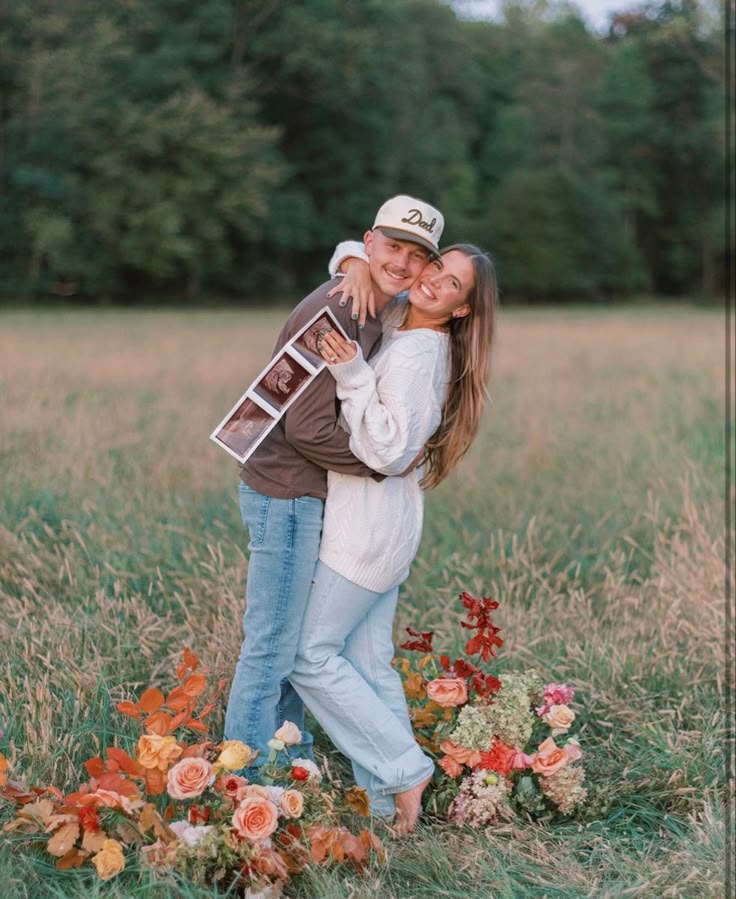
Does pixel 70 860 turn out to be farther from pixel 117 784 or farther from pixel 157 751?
pixel 157 751

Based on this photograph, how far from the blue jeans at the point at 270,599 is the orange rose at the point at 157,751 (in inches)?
15.5

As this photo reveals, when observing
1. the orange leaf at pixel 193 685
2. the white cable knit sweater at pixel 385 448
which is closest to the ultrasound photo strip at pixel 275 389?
the white cable knit sweater at pixel 385 448

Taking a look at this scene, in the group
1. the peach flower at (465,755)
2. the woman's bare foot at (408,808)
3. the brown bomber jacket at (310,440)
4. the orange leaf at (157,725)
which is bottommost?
the woman's bare foot at (408,808)

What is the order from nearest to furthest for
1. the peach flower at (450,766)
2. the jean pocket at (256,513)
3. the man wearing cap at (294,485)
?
1. the man wearing cap at (294,485)
2. the jean pocket at (256,513)
3. the peach flower at (450,766)

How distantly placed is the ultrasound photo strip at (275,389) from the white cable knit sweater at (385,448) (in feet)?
0.45

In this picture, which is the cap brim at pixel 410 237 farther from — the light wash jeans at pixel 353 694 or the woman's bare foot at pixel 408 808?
the woman's bare foot at pixel 408 808

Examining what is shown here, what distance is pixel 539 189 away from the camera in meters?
46.8

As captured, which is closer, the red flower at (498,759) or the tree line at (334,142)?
the red flower at (498,759)

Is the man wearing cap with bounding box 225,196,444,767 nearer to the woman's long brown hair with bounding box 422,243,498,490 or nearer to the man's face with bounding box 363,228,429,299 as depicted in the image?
the man's face with bounding box 363,228,429,299

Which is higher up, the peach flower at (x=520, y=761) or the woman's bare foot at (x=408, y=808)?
the peach flower at (x=520, y=761)

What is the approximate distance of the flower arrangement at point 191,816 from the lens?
9.46ft

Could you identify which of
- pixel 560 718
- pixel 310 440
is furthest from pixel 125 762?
pixel 560 718

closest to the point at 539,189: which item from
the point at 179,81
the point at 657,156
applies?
the point at 657,156

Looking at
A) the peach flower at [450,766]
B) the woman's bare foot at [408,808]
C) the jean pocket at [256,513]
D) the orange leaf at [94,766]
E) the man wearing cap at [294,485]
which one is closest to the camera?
the orange leaf at [94,766]
